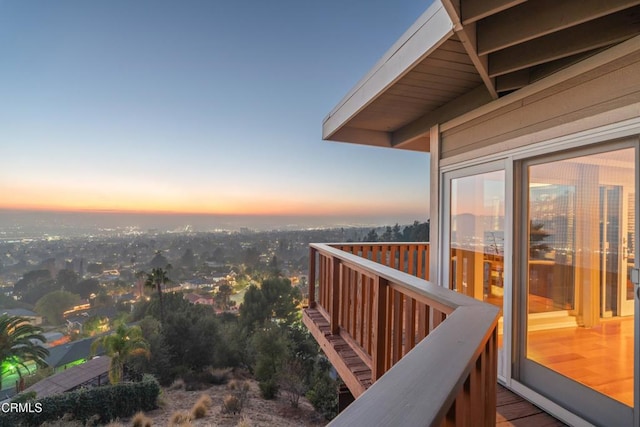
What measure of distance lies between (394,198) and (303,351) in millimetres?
12814

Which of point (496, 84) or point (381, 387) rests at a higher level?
point (496, 84)

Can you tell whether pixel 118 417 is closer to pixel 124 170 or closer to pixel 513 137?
pixel 124 170

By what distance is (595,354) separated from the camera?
77.9 inches

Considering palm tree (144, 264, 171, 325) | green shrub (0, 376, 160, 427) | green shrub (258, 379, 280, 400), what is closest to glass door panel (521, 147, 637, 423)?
green shrub (258, 379, 280, 400)

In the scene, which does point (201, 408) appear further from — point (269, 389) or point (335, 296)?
point (335, 296)

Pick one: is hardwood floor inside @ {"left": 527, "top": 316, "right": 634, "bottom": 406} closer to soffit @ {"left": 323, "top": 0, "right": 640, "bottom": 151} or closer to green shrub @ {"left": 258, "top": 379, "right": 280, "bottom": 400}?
soffit @ {"left": 323, "top": 0, "right": 640, "bottom": 151}

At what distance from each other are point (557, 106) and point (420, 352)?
224 cm

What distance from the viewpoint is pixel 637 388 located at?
1693 millimetres

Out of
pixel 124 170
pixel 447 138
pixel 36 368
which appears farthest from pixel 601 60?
pixel 36 368

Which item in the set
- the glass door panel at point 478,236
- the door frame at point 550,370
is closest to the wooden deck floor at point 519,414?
the door frame at point 550,370

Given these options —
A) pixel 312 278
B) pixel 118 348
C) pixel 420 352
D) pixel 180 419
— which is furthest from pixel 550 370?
pixel 118 348

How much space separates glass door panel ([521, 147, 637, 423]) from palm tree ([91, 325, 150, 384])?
1817cm

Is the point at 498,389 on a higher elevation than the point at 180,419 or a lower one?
higher

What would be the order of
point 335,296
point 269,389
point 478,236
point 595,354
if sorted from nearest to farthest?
1. point 595,354
2. point 478,236
3. point 335,296
4. point 269,389
